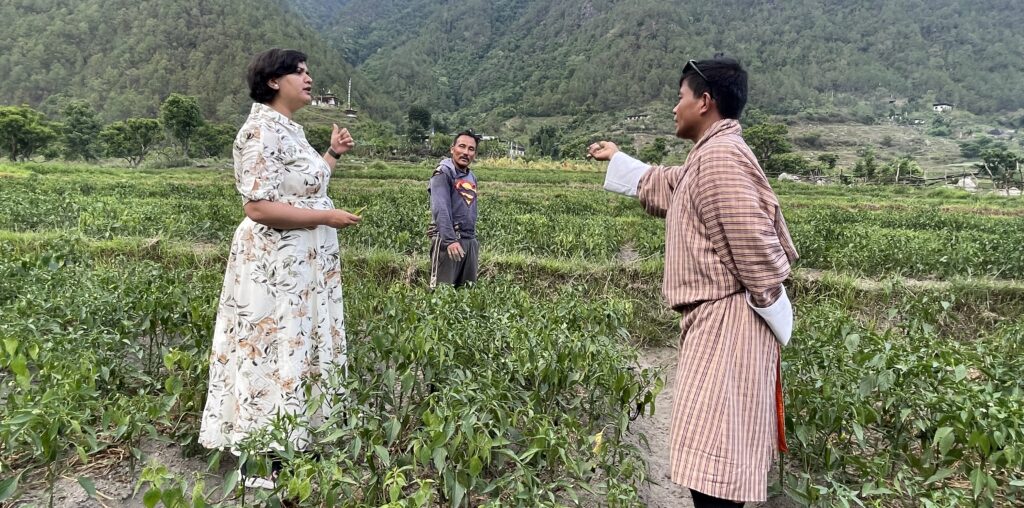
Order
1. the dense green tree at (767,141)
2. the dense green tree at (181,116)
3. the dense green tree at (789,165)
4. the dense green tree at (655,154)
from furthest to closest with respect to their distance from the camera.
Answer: the dense green tree at (767,141) → the dense green tree at (655,154) → the dense green tree at (789,165) → the dense green tree at (181,116)

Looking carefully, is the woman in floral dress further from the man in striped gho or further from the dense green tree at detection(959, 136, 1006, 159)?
the dense green tree at detection(959, 136, 1006, 159)

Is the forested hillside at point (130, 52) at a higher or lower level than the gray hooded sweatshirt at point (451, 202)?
higher

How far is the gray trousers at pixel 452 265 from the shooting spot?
441 cm

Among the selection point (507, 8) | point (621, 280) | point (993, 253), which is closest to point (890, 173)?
point (993, 253)

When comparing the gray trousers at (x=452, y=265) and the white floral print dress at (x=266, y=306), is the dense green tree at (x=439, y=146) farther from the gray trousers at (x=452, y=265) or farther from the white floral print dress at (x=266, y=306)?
the white floral print dress at (x=266, y=306)

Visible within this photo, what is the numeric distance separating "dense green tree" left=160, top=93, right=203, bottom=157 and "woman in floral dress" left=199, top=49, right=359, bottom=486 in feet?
166

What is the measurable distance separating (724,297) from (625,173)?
0.77 m

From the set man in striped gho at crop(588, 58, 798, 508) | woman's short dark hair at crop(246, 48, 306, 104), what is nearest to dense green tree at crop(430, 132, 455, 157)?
woman's short dark hair at crop(246, 48, 306, 104)

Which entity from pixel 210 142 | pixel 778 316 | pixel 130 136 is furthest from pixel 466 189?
pixel 210 142

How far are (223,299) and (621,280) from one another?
441 cm

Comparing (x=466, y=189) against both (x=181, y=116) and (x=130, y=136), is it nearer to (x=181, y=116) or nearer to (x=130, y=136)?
(x=181, y=116)

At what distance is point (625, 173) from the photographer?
2373mm

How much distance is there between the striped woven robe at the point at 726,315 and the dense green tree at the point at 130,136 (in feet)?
176

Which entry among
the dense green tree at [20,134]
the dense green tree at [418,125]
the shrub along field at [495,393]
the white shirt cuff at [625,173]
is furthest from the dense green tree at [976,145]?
the dense green tree at [20,134]
